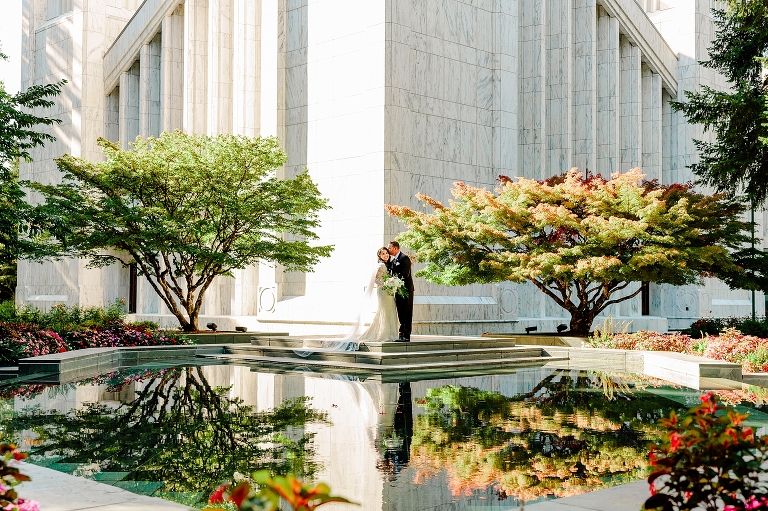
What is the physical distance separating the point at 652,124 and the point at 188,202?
75.6ft

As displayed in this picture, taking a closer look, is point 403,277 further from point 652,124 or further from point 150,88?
point 652,124

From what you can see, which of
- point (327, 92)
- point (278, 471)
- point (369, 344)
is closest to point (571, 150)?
point (327, 92)

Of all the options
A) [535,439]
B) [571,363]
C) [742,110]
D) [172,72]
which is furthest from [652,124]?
[535,439]

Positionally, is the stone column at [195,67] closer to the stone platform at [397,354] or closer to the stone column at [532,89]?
the stone column at [532,89]

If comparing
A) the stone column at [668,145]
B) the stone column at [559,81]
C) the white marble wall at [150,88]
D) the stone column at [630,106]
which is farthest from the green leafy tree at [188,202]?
the stone column at [668,145]

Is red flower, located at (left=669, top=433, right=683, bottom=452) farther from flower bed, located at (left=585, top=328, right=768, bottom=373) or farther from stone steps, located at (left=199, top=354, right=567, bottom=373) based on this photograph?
flower bed, located at (left=585, top=328, right=768, bottom=373)

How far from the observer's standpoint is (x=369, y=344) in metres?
17.9

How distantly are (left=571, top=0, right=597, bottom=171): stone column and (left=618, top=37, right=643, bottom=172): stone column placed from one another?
103 inches

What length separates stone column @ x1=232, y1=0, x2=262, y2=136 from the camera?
1176 inches

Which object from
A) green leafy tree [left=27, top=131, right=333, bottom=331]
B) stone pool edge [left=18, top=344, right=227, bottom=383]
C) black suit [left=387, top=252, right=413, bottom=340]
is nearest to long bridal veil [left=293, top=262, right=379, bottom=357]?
black suit [left=387, top=252, right=413, bottom=340]

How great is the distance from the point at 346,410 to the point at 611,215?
41.3ft

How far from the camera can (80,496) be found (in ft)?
18.1

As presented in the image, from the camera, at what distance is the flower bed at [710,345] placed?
52.0 feet

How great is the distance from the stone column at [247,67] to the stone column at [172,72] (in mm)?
5408
